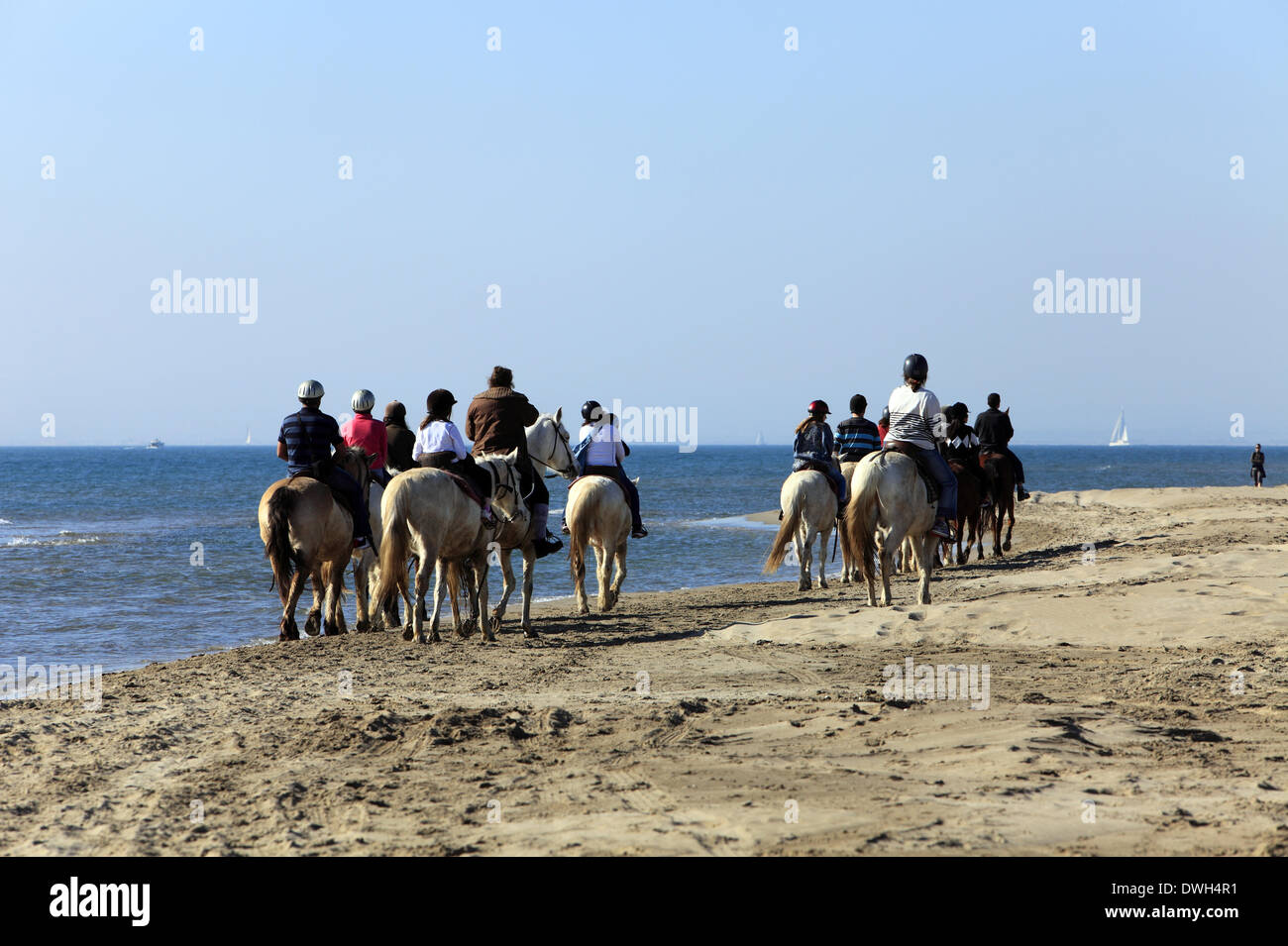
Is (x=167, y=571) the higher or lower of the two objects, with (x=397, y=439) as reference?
lower

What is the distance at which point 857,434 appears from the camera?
54.1 feet

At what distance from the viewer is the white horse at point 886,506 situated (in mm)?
12125

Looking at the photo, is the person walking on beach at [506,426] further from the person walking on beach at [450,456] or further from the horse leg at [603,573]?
the horse leg at [603,573]

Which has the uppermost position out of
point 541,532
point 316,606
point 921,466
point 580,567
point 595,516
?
point 921,466

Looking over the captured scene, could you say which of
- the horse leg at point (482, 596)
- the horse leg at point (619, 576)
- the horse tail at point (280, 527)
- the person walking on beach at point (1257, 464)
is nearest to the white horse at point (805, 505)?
the horse leg at point (619, 576)

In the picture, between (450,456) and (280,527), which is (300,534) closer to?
(280,527)

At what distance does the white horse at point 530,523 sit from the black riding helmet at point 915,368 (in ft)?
13.0

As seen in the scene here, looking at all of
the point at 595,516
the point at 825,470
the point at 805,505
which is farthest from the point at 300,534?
the point at 825,470

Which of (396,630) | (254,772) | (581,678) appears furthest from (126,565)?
(254,772)

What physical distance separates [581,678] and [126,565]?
61.7 ft

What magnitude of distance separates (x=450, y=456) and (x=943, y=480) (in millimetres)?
5423
